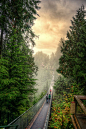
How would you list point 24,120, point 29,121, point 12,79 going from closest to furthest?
point 12,79, point 24,120, point 29,121

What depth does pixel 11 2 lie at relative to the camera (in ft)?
22.3

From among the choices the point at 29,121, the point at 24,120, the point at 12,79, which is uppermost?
the point at 12,79

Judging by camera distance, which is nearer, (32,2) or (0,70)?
(0,70)

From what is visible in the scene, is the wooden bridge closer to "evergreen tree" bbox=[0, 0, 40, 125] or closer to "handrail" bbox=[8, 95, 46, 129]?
"handrail" bbox=[8, 95, 46, 129]

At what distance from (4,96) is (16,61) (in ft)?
8.33

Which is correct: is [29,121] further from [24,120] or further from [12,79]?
[12,79]

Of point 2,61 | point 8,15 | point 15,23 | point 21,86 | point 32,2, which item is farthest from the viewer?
point 32,2

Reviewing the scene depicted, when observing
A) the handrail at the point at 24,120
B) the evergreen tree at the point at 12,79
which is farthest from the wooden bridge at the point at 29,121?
the evergreen tree at the point at 12,79

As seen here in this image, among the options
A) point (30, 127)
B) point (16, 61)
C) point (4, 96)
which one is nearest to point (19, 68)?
point (16, 61)

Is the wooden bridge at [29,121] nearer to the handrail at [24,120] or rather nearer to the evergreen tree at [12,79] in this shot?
the handrail at [24,120]

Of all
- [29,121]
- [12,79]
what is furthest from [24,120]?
[12,79]

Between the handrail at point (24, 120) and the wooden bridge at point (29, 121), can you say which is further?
the handrail at point (24, 120)

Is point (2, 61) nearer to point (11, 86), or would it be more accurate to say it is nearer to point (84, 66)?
point (11, 86)

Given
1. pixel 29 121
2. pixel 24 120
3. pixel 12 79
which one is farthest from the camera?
pixel 29 121
